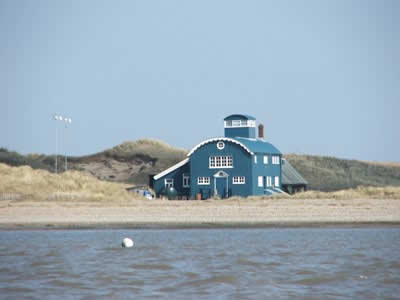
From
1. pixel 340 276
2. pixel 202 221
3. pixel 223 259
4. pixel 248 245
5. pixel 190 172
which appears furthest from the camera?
pixel 190 172

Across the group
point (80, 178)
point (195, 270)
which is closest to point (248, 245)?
point (195, 270)

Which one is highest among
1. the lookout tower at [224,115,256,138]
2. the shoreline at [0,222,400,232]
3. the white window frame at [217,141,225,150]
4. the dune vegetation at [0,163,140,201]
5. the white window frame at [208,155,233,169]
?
the lookout tower at [224,115,256,138]

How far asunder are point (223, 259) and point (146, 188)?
37467 millimetres

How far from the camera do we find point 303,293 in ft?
76.4

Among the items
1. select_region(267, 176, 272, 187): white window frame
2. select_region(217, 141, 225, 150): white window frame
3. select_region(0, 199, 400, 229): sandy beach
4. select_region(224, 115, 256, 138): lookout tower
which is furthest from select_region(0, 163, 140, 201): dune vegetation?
select_region(267, 176, 272, 187): white window frame

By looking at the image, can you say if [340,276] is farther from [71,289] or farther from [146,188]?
[146,188]

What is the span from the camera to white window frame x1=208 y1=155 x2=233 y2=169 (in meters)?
64.8

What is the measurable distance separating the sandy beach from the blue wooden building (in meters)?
13.1

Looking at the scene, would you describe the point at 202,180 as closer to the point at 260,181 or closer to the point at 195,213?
the point at 260,181

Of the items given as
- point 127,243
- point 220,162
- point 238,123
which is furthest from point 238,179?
point 127,243

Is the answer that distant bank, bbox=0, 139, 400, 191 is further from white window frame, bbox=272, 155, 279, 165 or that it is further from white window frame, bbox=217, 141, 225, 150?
white window frame, bbox=217, 141, 225, 150

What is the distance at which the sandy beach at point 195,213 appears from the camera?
4384cm

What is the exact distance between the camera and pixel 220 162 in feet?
213

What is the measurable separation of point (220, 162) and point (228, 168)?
771 millimetres
